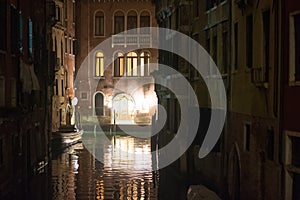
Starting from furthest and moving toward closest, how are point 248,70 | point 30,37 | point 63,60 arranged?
point 63,60 < point 30,37 < point 248,70

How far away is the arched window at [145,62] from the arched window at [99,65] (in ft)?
9.55

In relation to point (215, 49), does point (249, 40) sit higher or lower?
lower

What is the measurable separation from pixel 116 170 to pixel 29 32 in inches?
243

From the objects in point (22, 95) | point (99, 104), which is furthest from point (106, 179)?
point (99, 104)

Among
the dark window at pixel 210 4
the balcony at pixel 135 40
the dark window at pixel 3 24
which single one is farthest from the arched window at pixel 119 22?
the dark window at pixel 3 24

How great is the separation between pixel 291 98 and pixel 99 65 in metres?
34.8

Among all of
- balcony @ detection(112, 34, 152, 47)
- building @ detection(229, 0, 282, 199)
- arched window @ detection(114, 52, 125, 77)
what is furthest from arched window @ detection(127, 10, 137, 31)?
building @ detection(229, 0, 282, 199)

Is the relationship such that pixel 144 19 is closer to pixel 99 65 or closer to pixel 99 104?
pixel 99 65

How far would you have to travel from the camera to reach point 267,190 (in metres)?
12.4

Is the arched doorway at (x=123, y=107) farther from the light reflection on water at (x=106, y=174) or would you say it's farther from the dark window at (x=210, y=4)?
the dark window at (x=210, y=4)

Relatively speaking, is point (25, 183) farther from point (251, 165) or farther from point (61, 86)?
point (61, 86)

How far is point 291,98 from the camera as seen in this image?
1123 cm

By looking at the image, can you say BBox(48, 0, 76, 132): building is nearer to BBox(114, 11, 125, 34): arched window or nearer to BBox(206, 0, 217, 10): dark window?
BBox(114, 11, 125, 34): arched window

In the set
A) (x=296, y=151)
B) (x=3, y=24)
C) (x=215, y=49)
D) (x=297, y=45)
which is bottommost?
(x=296, y=151)
